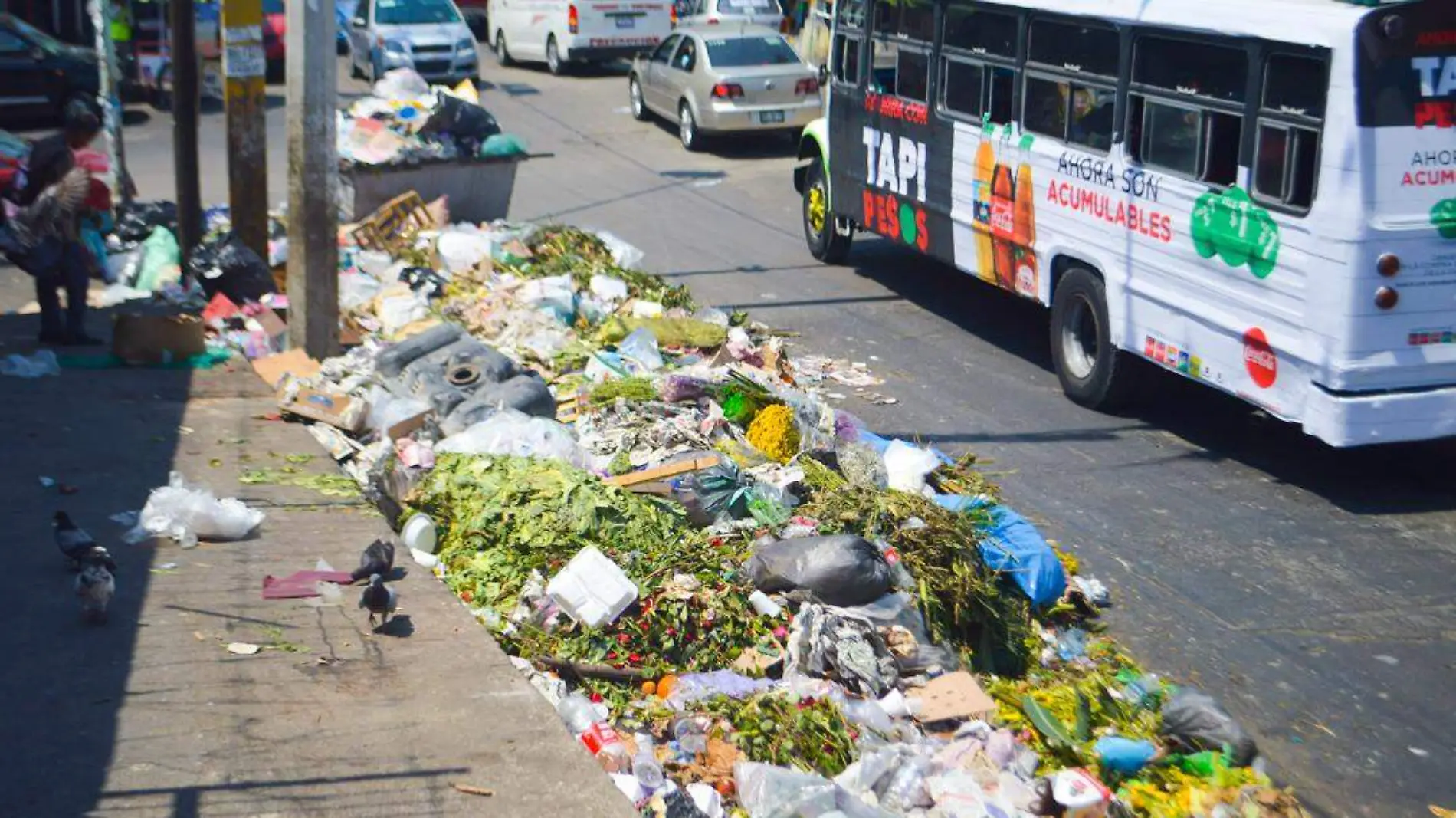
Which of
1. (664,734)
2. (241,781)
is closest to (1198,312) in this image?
(664,734)

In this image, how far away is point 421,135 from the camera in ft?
49.8

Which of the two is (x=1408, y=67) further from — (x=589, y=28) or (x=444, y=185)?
(x=589, y=28)

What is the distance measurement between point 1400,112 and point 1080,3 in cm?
274

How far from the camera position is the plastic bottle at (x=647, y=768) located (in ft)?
17.9

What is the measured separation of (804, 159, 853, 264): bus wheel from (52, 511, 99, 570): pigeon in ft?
29.1

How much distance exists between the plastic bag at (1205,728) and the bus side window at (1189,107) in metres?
3.74

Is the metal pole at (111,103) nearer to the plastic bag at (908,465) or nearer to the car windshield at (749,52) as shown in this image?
the car windshield at (749,52)

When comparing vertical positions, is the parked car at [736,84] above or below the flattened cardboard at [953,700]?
above

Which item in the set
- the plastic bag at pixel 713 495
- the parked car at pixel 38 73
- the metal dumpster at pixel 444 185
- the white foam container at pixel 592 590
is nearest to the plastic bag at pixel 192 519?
the white foam container at pixel 592 590

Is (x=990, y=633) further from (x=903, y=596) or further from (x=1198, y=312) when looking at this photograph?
(x=1198, y=312)

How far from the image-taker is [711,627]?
652 cm

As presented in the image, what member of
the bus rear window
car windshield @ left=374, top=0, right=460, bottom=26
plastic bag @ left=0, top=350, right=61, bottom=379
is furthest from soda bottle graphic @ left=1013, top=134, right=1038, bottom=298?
car windshield @ left=374, top=0, right=460, bottom=26

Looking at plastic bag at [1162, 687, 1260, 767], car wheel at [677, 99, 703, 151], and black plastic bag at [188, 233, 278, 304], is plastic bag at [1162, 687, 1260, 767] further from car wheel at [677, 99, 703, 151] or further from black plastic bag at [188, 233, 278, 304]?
car wheel at [677, 99, 703, 151]

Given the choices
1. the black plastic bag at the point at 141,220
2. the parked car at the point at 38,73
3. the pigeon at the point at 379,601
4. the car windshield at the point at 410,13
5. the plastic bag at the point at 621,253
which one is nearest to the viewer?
the pigeon at the point at 379,601
